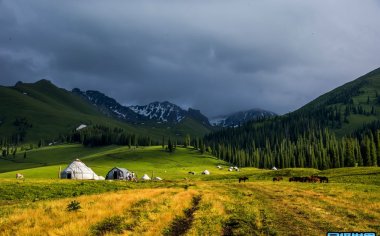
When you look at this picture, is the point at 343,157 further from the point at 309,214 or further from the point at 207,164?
the point at 309,214

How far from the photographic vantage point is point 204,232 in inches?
858

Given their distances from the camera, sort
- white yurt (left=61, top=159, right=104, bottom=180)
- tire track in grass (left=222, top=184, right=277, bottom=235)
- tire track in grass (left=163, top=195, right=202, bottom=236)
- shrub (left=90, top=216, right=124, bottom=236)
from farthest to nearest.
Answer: white yurt (left=61, top=159, right=104, bottom=180), tire track in grass (left=163, top=195, right=202, bottom=236), tire track in grass (left=222, top=184, right=277, bottom=235), shrub (left=90, top=216, right=124, bottom=236)

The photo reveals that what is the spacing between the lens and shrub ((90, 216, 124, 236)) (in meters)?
22.0

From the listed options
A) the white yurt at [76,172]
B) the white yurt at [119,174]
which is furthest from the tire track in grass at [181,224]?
the white yurt at [119,174]

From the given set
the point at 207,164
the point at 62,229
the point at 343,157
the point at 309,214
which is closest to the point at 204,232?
the point at 62,229

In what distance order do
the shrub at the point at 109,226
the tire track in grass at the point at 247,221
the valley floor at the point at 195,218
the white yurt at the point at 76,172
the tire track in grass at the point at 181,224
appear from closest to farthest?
the shrub at the point at 109,226 → the tire track in grass at the point at 247,221 → the tire track in grass at the point at 181,224 → the valley floor at the point at 195,218 → the white yurt at the point at 76,172

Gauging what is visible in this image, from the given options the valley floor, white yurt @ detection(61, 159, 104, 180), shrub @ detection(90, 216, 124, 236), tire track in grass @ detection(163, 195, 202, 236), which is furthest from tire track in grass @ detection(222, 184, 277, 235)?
white yurt @ detection(61, 159, 104, 180)

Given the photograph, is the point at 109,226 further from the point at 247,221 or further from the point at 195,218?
the point at 247,221

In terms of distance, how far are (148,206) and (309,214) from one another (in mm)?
13706

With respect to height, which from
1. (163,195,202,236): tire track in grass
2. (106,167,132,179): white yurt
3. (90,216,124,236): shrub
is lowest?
(163,195,202,236): tire track in grass

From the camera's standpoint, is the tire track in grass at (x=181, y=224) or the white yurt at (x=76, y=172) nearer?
the tire track in grass at (x=181, y=224)

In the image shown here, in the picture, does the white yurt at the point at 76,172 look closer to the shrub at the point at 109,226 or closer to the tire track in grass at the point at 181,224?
the tire track in grass at the point at 181,224

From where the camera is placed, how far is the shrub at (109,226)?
2198 cm

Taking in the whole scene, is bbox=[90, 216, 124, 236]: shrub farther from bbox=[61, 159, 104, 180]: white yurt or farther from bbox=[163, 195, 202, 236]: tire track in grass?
bbox=[61, 159, 104, 180]: white yurt
